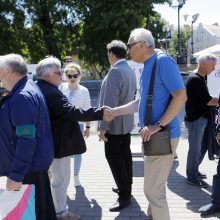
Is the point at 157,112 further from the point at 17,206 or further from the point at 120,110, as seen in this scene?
the point at 17,206

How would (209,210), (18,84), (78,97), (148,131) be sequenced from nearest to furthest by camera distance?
(18,84) → (148,131) → (209,210) → (78,97)

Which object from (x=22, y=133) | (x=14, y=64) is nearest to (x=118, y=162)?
(x=22, y=133)

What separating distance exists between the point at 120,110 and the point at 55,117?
69 centimetres

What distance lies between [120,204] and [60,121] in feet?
4.68

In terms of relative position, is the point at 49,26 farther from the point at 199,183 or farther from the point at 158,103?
the point at 158,103

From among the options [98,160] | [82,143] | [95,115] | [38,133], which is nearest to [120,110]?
[95,115]

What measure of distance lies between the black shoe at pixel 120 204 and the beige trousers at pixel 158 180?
1.26 metres

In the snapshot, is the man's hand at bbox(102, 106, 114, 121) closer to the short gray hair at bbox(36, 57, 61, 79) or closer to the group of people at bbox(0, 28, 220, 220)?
the group of people at bbox(0, 28, 220, 220)

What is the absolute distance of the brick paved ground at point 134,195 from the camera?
4.51 meters

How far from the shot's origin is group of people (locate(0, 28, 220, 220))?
9.58 ft

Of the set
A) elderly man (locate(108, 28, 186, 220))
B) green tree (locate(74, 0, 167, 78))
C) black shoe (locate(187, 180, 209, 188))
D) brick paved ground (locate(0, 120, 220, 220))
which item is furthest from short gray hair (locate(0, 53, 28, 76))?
green tree (locate(74, 0, 167, 78))

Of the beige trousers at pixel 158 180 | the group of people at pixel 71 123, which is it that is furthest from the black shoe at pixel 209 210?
the beige trousers at pixel 158 180

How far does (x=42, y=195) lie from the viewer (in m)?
3.24

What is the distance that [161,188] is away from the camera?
3365 mm
